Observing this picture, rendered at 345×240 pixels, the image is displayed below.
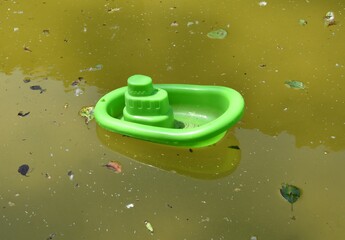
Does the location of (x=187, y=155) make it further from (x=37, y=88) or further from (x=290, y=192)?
(x=37, y=88)

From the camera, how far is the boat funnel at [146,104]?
5.00ft

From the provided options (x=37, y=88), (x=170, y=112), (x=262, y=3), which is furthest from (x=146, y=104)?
(x=262, y=3)

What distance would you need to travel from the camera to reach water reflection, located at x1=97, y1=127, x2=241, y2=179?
4.85ft

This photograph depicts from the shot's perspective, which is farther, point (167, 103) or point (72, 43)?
point (72, 43)

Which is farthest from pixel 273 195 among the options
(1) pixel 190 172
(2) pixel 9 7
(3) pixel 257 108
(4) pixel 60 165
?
(2) pixel 9 7

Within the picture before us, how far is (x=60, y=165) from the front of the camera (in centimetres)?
152

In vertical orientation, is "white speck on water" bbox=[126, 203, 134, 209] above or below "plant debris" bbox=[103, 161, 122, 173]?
below

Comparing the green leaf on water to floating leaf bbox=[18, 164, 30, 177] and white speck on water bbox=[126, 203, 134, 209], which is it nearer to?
white speck on water bbox=[126, 203, 134, 209]

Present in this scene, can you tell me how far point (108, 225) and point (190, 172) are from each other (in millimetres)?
320

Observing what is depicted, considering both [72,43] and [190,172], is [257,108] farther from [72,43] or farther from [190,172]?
[72,43]

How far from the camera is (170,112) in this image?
1.57 metres

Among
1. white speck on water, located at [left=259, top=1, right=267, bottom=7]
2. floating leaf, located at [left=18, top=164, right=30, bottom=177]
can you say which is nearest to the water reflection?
floating leaf, located at [left=18, top=164, right=30, bottom=177]

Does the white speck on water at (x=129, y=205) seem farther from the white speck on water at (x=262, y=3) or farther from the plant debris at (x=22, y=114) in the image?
the white speck on water at (x=262, y=3)

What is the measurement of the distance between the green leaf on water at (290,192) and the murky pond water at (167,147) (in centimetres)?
2
